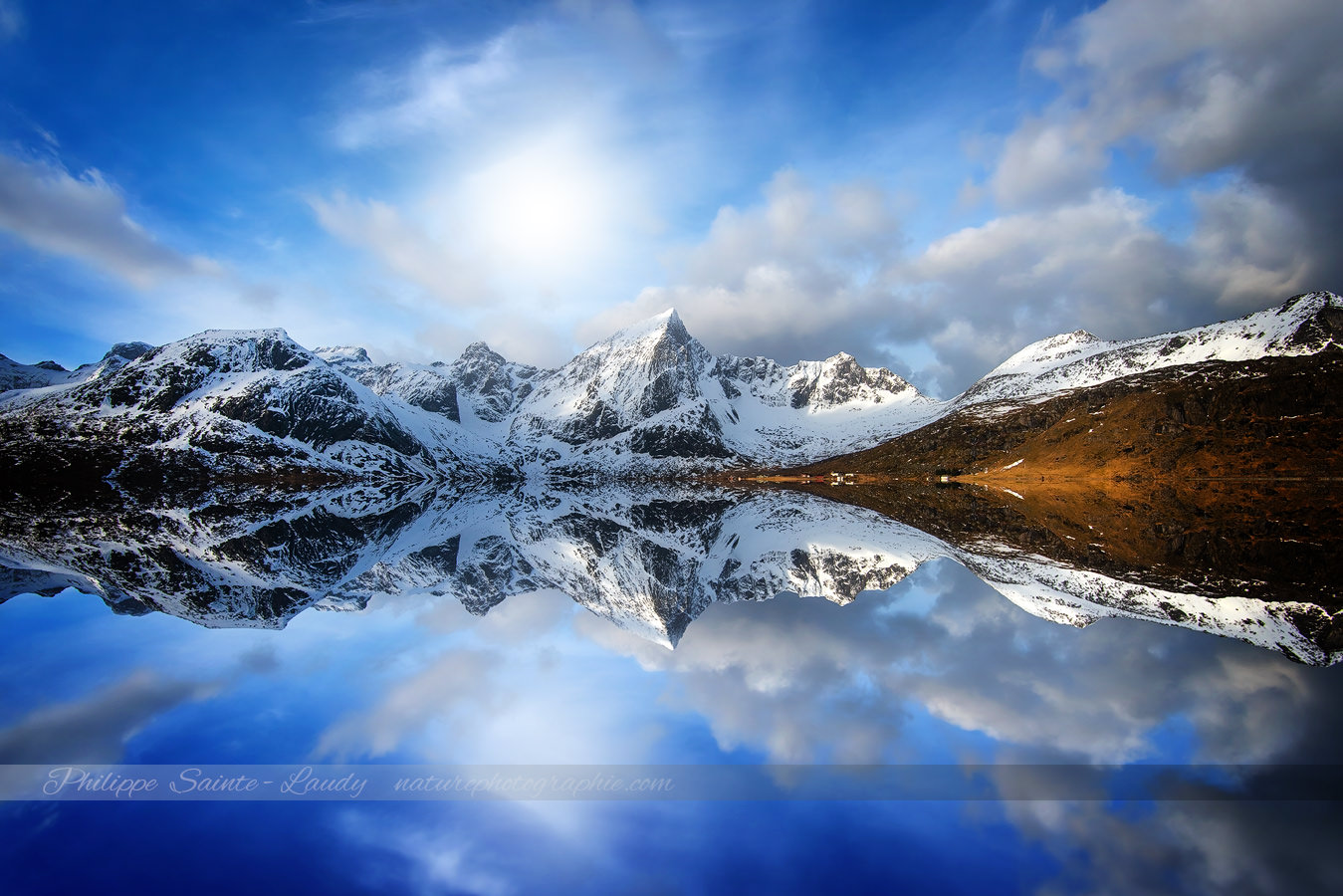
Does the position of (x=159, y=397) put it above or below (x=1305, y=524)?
above

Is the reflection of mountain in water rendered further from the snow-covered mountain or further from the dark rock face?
the snow-covered mountain

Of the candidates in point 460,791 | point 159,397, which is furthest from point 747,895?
point 159,397

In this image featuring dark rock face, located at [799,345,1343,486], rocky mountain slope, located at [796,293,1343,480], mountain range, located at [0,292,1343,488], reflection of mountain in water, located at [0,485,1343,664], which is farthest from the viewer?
mountain range, located at [0,292,1343,488]

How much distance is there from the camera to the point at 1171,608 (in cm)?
1708

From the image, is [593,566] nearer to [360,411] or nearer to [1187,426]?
[1187,426]

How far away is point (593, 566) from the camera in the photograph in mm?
28047

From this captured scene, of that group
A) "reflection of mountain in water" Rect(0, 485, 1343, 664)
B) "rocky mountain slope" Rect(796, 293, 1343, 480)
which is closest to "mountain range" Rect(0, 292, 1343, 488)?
"rocky mountain slope" Rect(796, 293, 1343, 480)

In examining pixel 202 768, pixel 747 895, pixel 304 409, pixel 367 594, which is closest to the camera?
pixel 747 895

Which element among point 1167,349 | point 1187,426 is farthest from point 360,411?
point 1167,349

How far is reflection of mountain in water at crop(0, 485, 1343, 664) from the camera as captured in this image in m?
17.0

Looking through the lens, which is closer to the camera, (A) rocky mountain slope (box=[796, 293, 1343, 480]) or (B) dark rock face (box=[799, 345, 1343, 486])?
(B) dark rock face (box=[799, 345, 1343, 486])

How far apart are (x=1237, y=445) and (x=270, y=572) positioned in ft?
430

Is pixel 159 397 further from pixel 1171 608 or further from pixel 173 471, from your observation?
pixel 1171 608

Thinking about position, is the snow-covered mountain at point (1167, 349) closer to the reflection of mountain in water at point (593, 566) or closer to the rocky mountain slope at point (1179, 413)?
the rocky mountain slope at point (1179, 413)
